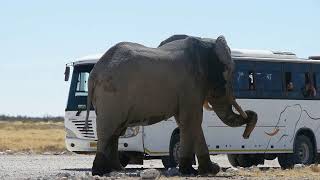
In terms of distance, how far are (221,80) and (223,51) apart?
25.8 inches

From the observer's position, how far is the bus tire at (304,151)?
28.2 metres

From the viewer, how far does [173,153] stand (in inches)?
990

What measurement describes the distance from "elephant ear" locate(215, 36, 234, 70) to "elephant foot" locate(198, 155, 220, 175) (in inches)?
84.7

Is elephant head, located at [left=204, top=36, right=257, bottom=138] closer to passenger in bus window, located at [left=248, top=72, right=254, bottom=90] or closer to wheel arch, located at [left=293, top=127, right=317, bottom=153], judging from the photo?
passenger in bus window, located at [left=248, top=72, right=254, bottom=90]

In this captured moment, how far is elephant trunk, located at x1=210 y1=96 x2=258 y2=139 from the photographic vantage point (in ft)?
67.7

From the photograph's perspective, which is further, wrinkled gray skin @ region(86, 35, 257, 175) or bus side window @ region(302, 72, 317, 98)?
bus side window @ region(302, 72, 317, 98)

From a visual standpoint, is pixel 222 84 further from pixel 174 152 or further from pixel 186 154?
pixel 174 152

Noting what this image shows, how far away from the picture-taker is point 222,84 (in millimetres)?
20203

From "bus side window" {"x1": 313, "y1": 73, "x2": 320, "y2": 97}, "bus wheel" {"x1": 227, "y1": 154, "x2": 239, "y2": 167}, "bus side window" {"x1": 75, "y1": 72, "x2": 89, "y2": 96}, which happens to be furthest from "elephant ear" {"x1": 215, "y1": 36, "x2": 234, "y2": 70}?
"bus wheel" {"x1": 227, "y1": 154, "x2": 239, "y2": 167}

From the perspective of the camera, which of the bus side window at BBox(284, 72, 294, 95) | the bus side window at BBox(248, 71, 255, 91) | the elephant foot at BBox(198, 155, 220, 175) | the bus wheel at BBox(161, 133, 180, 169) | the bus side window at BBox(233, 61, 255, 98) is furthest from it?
the bus side window at BBox(284, 72, 294, 95)

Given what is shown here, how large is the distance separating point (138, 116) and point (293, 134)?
10234 millimetres

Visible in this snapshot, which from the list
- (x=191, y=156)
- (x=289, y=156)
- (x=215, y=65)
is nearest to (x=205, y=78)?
(x=215, y=65)

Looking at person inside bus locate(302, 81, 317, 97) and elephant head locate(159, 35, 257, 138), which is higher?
elephant head locate(159, 35, 257, 138)

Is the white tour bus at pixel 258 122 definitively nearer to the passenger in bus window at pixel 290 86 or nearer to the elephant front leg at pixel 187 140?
the passenger in bus window at pixel 290 86
